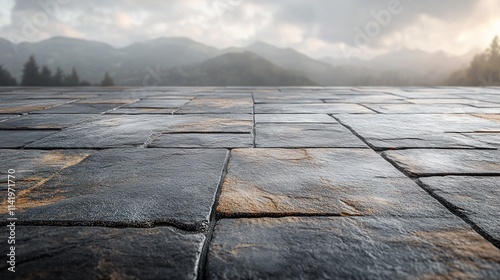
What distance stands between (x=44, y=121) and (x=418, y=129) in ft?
10.3

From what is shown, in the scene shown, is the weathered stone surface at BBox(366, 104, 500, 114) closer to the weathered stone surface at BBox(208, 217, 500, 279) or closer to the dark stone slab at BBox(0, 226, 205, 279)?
the weathered stone surface at BBox(208, 217, 500, 279)

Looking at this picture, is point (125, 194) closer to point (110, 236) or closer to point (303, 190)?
point (110, 236)

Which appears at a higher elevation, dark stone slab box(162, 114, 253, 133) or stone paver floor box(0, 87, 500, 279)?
dark stone slab box(162, 114, 253, 133)

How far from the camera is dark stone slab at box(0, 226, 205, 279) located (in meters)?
0.76

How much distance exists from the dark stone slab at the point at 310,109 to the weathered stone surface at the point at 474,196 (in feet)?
6.76

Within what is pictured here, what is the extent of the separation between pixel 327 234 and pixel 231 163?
777mm

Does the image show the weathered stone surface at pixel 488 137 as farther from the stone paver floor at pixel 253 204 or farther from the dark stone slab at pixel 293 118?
the dark stone slab at pixel 293 118

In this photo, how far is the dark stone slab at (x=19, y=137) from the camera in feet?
6.61

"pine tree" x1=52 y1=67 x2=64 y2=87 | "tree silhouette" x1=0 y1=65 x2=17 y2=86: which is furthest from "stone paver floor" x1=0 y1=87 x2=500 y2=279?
"pine tree" x1=52 y1=67 x2=64 y2=87

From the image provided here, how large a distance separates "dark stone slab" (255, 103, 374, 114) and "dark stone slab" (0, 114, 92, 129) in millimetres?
1753

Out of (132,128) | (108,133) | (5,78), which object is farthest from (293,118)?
(5,78)

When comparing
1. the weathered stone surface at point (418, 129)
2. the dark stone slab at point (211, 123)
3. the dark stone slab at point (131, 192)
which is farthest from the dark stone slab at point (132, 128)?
the weathered stone surface at point (418, 129)

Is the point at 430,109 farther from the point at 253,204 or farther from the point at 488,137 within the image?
the point at 253,204

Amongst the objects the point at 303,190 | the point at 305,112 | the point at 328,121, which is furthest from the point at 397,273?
the point at 305,112
